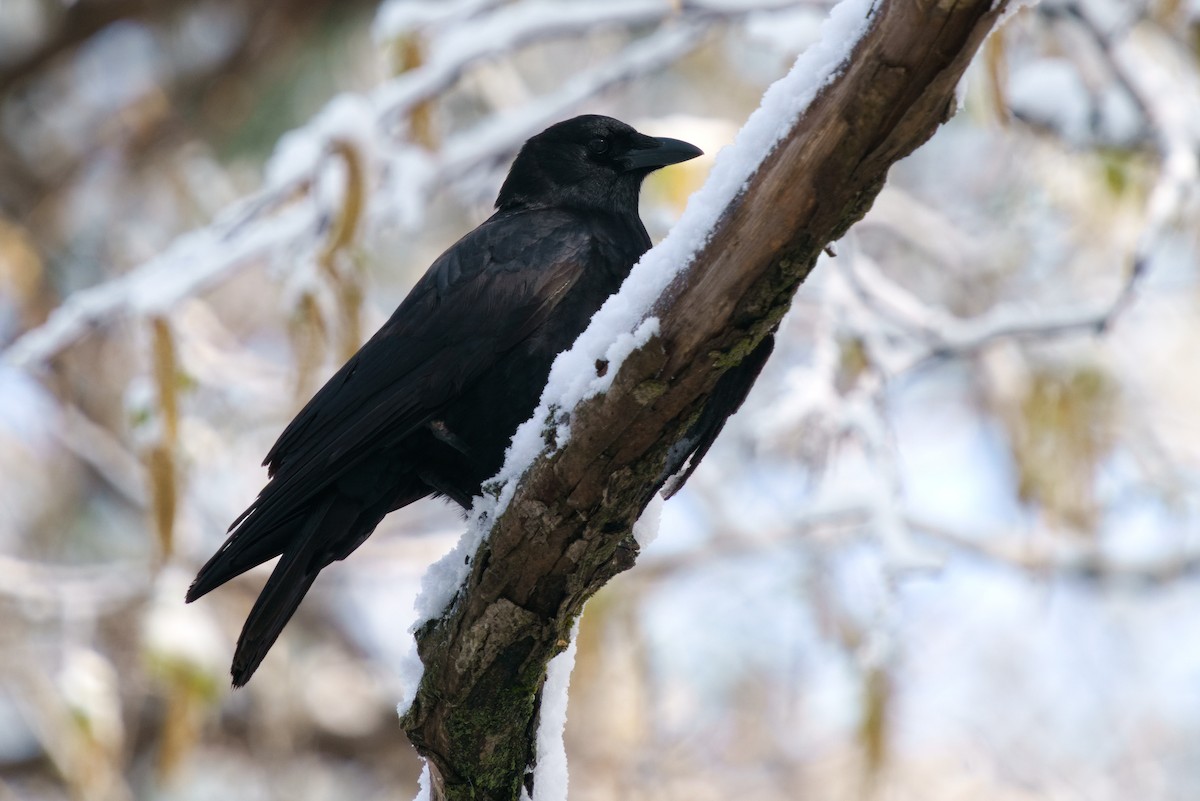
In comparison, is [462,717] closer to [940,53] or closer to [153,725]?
[940,53]

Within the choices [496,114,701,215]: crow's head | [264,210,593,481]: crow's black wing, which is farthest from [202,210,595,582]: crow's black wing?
[496,114,701,215]: crow's head

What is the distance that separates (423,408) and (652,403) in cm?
102

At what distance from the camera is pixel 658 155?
375 cm

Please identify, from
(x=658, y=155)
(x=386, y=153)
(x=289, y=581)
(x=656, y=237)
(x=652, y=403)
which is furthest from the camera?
(x=656, y=237)

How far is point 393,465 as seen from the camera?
3029 mm

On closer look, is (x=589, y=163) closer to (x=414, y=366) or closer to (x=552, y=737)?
(x=414, y=366)

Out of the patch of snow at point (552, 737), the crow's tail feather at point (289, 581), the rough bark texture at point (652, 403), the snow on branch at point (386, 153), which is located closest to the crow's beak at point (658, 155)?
the snow on branch at point (386, 153)

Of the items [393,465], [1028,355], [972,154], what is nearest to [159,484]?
[393,465]

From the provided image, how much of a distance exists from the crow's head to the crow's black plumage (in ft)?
1.48

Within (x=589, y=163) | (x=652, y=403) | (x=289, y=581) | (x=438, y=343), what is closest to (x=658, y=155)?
(x=589, y=163)

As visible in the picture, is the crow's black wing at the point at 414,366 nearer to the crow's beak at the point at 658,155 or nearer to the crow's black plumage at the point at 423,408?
the crow's black plumage at the point at 423,408

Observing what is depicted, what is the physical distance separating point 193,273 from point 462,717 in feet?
7.48

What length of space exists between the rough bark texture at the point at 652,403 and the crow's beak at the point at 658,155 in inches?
60.4

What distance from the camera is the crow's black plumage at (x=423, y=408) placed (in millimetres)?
2879
